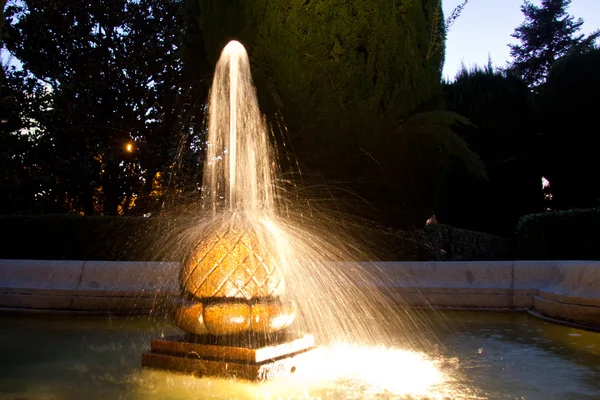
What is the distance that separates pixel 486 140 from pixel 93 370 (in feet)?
65.0

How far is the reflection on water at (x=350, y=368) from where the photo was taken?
3.35 m

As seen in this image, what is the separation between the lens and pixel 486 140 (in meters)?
21.5

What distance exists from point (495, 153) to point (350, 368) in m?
19.1

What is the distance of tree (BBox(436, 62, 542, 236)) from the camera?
19.7m

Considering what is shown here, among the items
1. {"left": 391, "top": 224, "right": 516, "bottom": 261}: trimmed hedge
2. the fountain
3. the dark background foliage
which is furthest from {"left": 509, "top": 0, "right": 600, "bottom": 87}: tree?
the fountain

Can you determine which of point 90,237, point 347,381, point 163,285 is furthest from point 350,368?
point 90,237

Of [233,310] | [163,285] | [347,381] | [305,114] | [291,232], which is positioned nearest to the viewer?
[347,381]

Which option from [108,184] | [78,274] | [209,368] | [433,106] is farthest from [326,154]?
[108,184]

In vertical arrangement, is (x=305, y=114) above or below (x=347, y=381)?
above

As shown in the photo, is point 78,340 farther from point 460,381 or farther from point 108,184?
point 108,184

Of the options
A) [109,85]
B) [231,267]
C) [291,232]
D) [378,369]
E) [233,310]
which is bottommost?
[378,369]

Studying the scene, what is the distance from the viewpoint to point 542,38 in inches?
1610

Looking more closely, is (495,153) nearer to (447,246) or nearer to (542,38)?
(447,246)

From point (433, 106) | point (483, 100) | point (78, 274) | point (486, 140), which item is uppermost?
point (483, 100)
